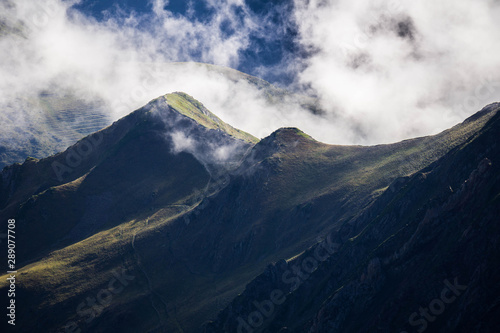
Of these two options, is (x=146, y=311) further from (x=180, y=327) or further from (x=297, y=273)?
(x=297, y=273)

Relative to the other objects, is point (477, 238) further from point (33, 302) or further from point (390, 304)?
point (33, 302)

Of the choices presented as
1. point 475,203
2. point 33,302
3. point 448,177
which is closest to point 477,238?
point 475,203

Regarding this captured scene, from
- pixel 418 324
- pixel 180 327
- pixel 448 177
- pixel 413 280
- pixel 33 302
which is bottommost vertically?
pixel 418 324

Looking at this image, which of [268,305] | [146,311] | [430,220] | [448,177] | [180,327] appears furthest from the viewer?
[146,311]

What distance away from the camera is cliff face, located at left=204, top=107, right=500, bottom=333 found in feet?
329

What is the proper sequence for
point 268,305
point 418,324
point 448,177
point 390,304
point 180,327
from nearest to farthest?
point 418,324, point 390,304, point 448,177, point 268,305, point 180,327

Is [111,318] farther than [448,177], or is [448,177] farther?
[111,318]

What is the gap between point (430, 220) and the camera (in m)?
124

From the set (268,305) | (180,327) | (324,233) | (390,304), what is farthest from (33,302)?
(390,304)

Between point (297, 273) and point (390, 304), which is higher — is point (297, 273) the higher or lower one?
the higher one

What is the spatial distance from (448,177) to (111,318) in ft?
441

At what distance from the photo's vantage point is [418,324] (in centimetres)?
10150

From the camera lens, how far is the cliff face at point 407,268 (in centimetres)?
10031

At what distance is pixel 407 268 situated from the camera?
12031cm
